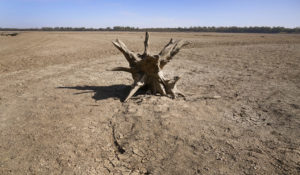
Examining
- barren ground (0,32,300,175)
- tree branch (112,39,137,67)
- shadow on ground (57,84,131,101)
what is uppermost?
tree branch (112,39,137,67)

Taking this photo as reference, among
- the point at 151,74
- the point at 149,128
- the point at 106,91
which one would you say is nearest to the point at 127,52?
the point at 151,74

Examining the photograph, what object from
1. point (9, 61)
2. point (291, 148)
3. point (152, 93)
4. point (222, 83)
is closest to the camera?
point (291, 148)

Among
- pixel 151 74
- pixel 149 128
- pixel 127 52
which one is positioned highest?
pixel 127 52

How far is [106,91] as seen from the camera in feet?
16.7

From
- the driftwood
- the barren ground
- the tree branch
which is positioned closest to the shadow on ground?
the barren ground

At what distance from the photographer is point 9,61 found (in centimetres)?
915

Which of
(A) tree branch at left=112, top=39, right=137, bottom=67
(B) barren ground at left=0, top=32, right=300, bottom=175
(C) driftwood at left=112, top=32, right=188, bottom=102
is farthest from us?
(A) tree branch at left=112, top=39, right=137, bottom=67

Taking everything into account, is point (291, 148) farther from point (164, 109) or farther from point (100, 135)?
point (100, 135)

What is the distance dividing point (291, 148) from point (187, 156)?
130 cm

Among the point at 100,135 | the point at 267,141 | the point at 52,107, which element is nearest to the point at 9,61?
the point at 52,107

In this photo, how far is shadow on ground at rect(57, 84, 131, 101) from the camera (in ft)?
15.4

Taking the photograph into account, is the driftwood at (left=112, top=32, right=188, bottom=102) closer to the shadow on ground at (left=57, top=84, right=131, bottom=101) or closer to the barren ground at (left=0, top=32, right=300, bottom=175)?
the barren ground at (left=0, top=32, right=300, bottom=175)

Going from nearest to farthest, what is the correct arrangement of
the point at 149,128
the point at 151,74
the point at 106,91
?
the point at 149,128
the point at 151,74
the point at 106,91

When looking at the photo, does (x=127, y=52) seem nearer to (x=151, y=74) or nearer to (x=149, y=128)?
(x=151, y=74)
